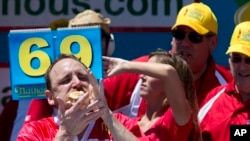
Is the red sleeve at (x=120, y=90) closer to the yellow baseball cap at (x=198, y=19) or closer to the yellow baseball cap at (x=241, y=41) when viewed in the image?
the yellow baseball cap at (x=198, y=19)

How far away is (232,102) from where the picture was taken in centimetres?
463

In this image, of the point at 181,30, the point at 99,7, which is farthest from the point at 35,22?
the point at 181,30

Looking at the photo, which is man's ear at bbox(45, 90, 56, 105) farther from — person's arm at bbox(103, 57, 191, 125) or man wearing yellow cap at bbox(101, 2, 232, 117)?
man wearing yellow cap at bbox(101, 2, 232, 117)

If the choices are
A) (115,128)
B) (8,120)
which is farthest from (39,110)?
(115,128)

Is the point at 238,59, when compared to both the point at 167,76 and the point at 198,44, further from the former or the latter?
the point at 167,76

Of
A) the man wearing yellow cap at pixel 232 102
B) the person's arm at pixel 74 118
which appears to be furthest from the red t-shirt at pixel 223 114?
the person's arm at pixel 74 118

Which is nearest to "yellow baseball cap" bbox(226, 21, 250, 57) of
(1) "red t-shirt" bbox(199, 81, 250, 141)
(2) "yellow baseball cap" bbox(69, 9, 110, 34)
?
(1) "red t-shirt" bbox(199, 81, 250, 141)

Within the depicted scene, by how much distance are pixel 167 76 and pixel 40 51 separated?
0.64 metres

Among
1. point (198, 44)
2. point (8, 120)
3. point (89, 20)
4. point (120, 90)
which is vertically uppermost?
point (89, 20)

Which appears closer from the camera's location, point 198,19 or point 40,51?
point 40,51

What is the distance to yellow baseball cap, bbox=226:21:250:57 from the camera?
15.4 ft

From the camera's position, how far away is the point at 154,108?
4477 millimetres

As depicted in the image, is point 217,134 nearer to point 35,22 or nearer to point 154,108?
point 154,108

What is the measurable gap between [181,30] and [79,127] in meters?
1.63
